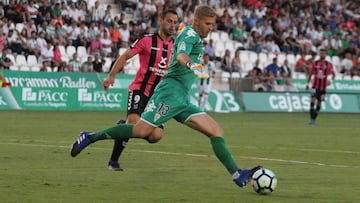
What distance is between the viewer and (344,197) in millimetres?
10930

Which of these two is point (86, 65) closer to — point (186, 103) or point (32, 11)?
point (32, 11)

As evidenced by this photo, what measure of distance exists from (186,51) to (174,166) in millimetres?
3662

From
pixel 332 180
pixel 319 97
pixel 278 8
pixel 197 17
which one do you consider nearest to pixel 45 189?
pixel 197 17

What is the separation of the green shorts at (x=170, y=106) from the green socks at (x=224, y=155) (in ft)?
1.53

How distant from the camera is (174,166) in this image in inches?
578

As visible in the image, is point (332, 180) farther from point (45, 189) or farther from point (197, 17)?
point (45, 189)

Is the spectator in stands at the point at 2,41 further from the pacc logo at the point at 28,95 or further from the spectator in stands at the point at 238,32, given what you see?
the spectator in stands at the point at 238,32

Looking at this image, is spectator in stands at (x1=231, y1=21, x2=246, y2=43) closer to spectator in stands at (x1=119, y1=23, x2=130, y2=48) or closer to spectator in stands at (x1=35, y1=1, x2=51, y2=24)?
spectator in stands at (x1=119, y1=23, x2=130, y2=48)

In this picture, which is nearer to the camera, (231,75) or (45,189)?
(45,189)

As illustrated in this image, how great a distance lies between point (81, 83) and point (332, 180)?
74.7ft

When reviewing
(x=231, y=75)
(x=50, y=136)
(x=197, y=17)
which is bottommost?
(x=231, y=75)

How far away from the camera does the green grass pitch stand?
428 inches

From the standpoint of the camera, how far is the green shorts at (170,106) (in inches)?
470

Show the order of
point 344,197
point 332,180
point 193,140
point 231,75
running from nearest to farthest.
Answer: point 344,197
point 332,180
point 193,140
point 231,75
